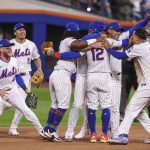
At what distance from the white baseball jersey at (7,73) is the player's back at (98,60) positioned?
1237mm

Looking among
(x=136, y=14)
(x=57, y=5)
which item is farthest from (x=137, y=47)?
(x=136, y=14)

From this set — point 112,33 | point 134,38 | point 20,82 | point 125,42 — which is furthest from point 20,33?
point 134,38

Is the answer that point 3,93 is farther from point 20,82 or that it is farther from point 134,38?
point 134,38

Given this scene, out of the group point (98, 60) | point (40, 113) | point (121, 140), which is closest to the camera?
point (121, 140)

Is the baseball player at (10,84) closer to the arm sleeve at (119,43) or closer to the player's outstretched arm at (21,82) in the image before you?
the player's outstretched arm at (21,82)

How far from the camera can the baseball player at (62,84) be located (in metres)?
10.2

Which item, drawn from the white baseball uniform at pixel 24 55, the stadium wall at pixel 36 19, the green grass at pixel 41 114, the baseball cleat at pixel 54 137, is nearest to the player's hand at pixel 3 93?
the baseball cleat at pixel 54 137

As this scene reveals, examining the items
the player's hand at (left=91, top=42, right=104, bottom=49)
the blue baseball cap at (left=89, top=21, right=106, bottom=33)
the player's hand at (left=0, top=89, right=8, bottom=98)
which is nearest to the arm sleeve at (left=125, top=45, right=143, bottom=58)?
the player's hand at (left=91, top=42, right=104, bottom=49)

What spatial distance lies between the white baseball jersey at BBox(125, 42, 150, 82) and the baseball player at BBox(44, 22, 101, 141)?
911 mm

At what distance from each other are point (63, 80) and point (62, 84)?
65 mm

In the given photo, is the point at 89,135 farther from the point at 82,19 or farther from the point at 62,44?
the point at 82,19

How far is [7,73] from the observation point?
33.8 feet

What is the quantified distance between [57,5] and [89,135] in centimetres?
1597

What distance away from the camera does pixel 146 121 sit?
1022 centimetres
